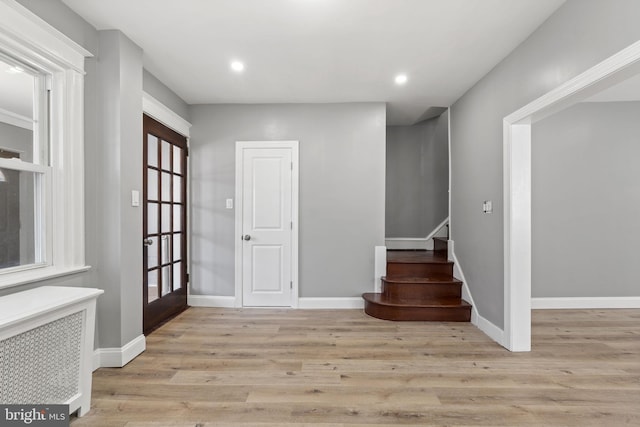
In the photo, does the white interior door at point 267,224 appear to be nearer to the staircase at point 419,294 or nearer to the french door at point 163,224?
the french door at point 163,224

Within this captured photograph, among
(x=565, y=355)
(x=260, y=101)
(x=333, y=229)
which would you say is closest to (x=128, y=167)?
(x=260, y=101)

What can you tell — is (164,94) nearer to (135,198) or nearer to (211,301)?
(135,198)

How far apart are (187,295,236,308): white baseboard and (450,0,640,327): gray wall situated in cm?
289

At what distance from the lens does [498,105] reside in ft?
9.01

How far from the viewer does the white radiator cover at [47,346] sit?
1.33 m

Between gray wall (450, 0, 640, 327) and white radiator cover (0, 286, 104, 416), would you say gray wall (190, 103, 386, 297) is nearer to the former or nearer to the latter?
gray wall (450, 0, 640, 327)

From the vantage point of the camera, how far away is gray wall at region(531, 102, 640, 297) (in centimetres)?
373

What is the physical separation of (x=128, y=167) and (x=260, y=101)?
1846mm

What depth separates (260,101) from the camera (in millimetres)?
3658

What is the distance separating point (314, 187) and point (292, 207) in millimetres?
376

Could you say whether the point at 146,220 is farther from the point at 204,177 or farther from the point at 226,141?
the point at 226,141

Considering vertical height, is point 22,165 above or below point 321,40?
below

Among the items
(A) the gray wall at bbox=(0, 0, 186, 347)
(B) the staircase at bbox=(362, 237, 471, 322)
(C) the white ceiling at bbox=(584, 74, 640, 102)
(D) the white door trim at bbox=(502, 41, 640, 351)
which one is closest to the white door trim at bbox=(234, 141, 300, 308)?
(B) the staircase at bbox=(362, 237, 471, 322)

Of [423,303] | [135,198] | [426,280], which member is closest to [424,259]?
[426,280]
